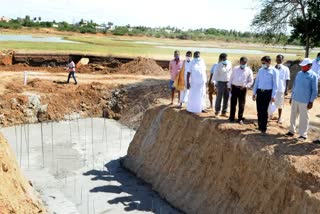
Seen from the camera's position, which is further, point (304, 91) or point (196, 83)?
point (196, 83)

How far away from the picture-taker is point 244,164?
34.7 ft

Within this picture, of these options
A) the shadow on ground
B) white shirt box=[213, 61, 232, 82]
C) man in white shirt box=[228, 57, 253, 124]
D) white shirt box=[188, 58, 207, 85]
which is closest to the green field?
the shadow on ground

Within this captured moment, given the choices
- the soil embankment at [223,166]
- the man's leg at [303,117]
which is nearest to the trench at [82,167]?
the soil embankment at [223,166]

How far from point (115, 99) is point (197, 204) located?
39.3ft

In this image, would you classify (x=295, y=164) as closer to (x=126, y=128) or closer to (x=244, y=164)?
(x=244, y=164)

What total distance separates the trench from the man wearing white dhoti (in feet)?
9.53

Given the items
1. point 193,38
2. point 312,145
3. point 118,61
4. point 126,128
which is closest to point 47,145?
point 126,128

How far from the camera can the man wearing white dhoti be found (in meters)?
12.7

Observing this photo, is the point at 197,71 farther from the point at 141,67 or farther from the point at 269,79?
the point at 141,67

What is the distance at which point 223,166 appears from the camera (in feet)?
36.9

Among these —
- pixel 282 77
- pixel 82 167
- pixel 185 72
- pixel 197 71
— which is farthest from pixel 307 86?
pixel 82 167

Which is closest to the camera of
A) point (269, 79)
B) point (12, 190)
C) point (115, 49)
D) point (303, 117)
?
point (12, 190)

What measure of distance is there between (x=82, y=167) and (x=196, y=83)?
528cm

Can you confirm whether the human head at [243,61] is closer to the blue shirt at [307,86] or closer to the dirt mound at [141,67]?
the blue shirt at [307,86]
